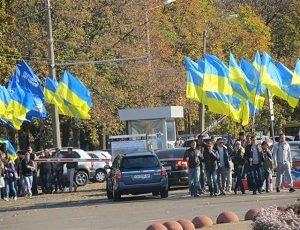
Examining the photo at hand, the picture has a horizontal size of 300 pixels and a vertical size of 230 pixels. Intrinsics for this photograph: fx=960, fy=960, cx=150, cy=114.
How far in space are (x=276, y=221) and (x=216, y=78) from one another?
2250cm

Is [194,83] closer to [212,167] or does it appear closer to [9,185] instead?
[212,167]

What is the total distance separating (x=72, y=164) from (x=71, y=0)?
55.1 feet

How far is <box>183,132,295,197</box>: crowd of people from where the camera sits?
92.5ft

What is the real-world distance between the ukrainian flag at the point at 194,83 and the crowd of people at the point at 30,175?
5499 millimetres

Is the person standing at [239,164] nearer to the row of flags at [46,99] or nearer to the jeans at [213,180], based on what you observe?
the jeans at [213,180]

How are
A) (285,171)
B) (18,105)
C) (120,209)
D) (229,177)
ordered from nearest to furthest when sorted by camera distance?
(120,209) → (285,171) → (229,177) → (18,105)

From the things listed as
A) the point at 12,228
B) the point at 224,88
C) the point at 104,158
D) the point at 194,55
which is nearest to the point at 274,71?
the point at 224,88

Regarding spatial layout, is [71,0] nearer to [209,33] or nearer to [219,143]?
[209,33]

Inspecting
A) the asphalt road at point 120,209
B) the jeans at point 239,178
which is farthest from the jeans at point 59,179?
the jeans at point 239,178

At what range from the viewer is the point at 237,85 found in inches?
1371

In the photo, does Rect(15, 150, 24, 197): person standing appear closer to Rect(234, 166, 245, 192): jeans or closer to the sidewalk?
Rect(234, 166, 245, 192): jeans

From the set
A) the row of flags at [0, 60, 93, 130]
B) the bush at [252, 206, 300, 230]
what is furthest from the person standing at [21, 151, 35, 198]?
the bush at [252, 206, 300, 230]

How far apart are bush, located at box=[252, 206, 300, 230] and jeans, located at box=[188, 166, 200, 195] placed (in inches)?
580

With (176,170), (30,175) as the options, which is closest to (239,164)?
(176,170)
